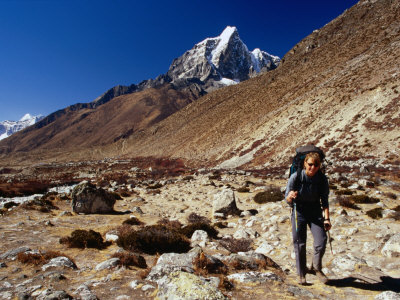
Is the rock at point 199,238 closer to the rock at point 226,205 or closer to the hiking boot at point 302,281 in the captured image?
the hiking boot at point 302,281

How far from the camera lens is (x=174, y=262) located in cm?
509

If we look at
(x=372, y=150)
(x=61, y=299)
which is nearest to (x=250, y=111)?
(x=372, y=150)

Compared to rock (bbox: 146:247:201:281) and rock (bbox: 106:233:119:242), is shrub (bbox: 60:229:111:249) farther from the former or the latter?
rock (bbox: 146:247:201:281)

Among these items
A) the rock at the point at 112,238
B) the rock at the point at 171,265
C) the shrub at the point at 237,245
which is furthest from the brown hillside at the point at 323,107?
the rock at the point at 112,238

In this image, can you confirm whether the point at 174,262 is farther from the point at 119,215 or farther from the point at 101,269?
the point at 119,215

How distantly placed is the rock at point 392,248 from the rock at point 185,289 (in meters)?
5.08

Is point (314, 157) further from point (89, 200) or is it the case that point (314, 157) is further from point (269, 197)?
point (89, 200)

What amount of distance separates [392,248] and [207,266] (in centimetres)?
485

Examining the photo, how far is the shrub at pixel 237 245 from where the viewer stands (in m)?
7.29

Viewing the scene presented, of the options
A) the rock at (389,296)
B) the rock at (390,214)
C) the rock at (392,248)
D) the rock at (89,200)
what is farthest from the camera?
the rock at (89,200)

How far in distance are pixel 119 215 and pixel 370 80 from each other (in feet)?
143

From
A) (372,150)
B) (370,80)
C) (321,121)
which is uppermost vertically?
(370,80)

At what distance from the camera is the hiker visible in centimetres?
467

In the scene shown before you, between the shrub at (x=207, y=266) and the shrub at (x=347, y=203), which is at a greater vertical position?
the shrub at (x=347, y=203)
